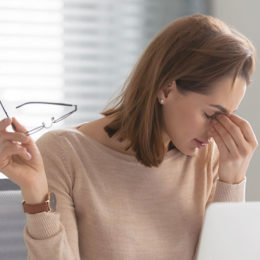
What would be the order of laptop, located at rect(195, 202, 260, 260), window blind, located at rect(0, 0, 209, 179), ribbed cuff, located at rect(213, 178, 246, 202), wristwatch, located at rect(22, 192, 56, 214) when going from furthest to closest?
window blind, located at rect(0, 0, 209, 179) → ribbed cuff, located at rect(213, 178, 246, 202) → wristwatch, located at rect(22, 192, 56, 214) → laptop, located at rect(195, 202, 260, 260)

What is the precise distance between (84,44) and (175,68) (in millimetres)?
1016

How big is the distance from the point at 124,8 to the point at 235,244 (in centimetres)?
157

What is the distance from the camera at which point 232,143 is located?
4.47 ft

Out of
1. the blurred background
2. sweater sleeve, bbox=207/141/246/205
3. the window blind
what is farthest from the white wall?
sweater sleeve, bbox=207/141/246/205

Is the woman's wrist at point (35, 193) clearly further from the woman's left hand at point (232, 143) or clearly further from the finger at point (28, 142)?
the woman's left hand at point (232, 143)

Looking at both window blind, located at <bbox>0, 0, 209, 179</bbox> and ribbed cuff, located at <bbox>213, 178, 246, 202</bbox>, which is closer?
ribbed cuff, located at <bbox>213, 178, 246, 202</bbox>

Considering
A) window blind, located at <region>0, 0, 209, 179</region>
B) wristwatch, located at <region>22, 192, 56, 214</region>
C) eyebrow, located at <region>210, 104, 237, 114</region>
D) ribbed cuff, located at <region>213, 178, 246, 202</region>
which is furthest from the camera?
window blind, located at <region>0, 0, 209, 179</region>

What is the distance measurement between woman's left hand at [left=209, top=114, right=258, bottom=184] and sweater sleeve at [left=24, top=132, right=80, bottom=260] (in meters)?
0.30

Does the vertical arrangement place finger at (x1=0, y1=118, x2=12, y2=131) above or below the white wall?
above

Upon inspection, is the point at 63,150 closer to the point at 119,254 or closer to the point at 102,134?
the point at 102,134

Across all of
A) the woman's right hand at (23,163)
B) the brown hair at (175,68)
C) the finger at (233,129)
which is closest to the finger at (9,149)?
the woman's right hand at (23,163)

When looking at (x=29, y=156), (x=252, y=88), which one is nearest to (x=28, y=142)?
(x=29, y=156)

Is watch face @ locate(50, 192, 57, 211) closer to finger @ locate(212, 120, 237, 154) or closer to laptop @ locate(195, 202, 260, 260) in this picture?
finger @ locate(212, 120, 237, 154)

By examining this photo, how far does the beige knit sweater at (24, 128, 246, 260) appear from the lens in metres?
1.32
